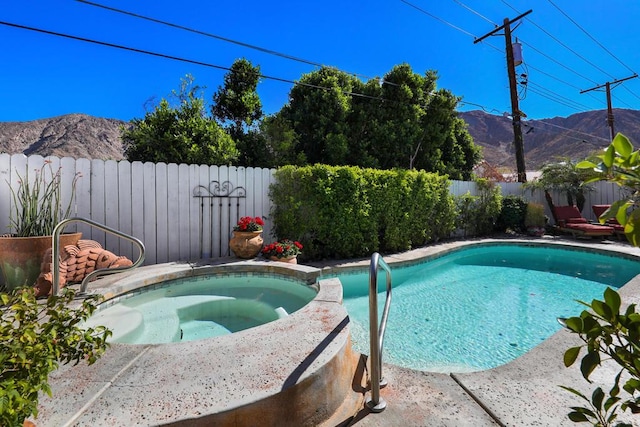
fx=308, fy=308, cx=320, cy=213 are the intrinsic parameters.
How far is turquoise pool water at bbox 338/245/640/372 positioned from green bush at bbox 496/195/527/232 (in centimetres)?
243

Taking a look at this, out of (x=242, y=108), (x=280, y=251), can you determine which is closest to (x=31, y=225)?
(x=280, y=251)

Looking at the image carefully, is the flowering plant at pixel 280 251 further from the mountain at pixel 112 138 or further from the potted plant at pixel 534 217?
the mountain at pixel 112 138

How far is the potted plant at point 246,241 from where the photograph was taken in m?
5.82

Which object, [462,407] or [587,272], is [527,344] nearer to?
[462,407]

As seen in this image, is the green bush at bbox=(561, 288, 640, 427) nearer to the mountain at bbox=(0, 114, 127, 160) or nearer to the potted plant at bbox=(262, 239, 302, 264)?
the potted plant at bbox=(262, 239, 302, 264)

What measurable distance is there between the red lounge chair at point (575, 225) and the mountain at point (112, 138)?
11845 mm

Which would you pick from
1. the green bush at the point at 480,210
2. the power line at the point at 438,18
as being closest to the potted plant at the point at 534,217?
the green bush at the point at 480,210

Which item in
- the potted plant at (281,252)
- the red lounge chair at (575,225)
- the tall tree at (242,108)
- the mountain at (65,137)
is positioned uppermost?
the mountain at (65,137)

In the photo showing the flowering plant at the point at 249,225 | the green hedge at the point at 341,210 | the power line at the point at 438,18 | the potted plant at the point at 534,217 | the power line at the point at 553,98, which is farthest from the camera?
the power line at the point at 553,98

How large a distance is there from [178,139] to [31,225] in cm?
546

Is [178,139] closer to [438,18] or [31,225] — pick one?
[31,225]

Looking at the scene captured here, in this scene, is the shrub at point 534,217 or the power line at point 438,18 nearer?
the power line at point 438,18

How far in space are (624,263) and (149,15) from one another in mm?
11804

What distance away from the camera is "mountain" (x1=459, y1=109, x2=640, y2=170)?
41.1 meters
